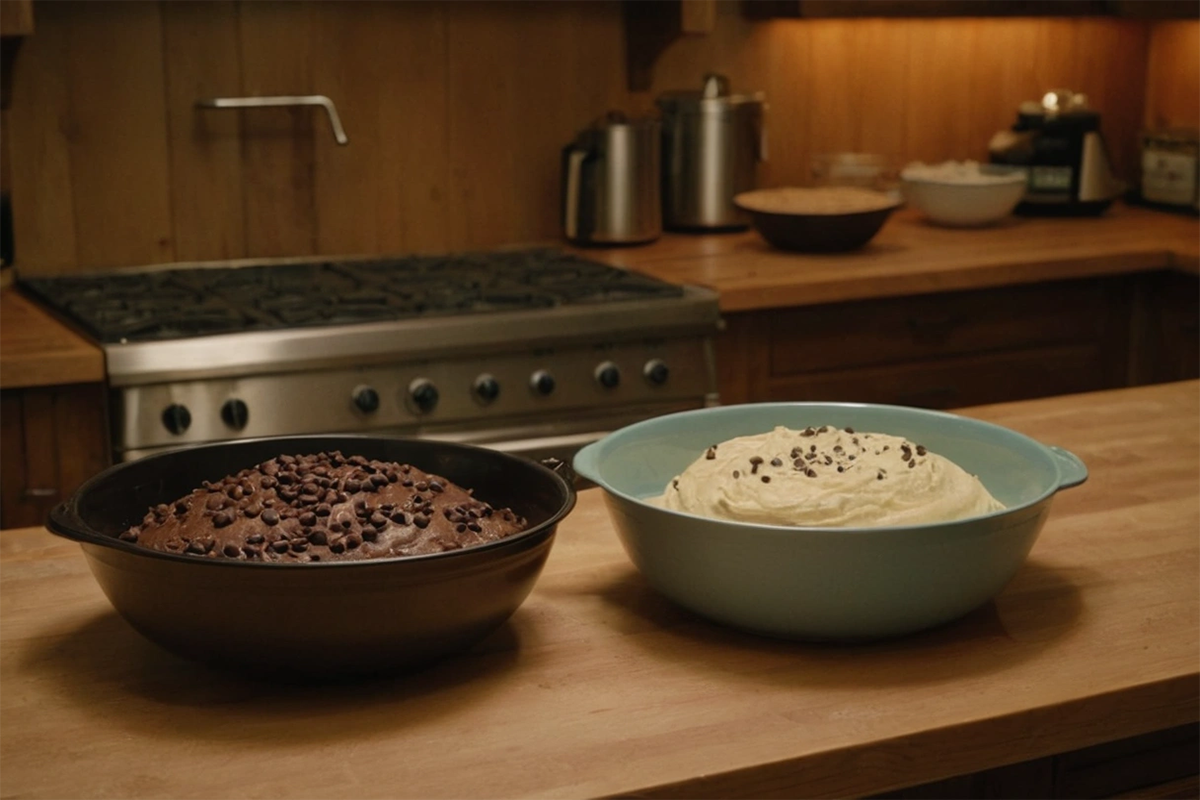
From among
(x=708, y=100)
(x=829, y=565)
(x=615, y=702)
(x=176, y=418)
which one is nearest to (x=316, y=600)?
(x=615, y=702)

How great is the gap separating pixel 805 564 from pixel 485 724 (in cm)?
27

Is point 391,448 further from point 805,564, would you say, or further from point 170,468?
point 805,564

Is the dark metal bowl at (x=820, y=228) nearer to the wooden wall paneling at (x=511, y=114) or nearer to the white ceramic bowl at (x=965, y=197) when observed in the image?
the white ceramic bowl at (x=965, y=197)

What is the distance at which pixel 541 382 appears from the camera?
2551mm

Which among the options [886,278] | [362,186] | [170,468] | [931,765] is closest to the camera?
[931,765]

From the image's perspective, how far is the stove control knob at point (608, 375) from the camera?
2602mm

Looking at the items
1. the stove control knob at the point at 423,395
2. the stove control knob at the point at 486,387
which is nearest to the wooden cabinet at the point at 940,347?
the stove control knob at the point at 486,387

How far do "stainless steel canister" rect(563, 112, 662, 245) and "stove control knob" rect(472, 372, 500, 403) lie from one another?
769mm

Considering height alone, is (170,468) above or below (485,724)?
above

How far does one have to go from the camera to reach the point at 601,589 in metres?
1.30

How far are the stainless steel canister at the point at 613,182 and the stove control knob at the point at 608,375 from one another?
0.65 m

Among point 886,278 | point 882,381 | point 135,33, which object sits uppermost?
point 135,33

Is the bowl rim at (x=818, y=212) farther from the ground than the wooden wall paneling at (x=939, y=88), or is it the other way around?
the wooden wall paneling at (x=939, y=88)

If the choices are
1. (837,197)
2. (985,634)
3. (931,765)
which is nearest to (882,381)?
(837,197)
